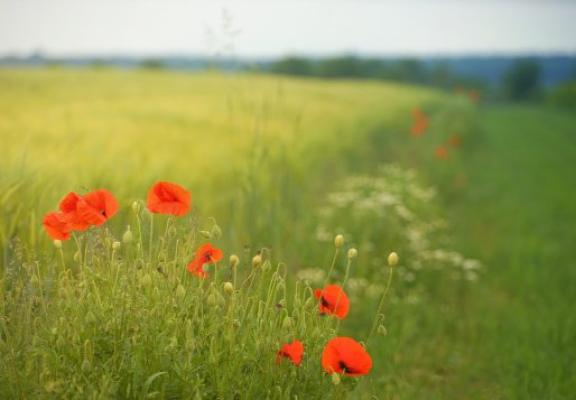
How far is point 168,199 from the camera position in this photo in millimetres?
2027

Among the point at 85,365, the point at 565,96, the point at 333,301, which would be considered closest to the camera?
the point at 85,365

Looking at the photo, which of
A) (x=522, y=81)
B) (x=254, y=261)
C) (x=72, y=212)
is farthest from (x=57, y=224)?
(x=522, y=81)

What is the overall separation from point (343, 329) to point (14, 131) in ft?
8.75

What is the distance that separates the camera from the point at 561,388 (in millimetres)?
3396

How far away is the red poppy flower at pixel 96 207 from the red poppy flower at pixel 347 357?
0.76 m

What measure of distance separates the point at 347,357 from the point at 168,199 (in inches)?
28.6

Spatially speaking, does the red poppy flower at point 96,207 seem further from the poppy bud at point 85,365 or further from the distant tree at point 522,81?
the distant tree at point 522,81

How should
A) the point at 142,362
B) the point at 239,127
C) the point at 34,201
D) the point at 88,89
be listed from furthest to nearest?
the point at 88,89, the point at 239,127, the point at 34,201, the point at 142,362

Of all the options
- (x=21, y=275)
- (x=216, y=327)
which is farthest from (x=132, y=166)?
(x=216, y=327)

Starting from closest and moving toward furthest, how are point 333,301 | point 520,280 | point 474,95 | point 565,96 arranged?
A: 1. point 333,301
2. point 520,280
3. point 474,95
4. point 565,96

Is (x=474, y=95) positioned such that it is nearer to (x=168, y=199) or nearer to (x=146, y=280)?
(x=168, y=199)

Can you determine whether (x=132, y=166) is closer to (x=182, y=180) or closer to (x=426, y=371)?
(x=182, y=180)

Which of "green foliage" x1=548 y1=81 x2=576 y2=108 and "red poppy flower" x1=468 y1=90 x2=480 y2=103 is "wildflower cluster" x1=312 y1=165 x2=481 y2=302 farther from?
"green foliage" x1=548 y1=81 x2=576 y2=108

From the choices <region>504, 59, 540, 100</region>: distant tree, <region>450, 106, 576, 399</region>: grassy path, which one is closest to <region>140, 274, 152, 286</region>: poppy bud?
<region>450, 106, 576, 399</region>: grassy path
